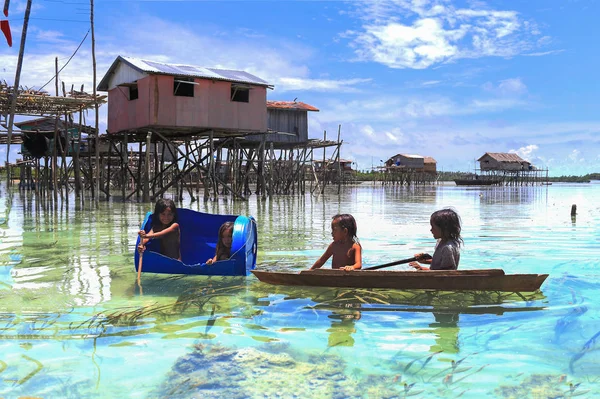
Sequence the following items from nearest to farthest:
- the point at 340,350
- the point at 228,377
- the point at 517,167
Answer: the point at 228,377, the point at 340,350, the point at 517,167

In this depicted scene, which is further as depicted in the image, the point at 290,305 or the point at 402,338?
the point at 290,305

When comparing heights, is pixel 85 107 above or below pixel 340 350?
above

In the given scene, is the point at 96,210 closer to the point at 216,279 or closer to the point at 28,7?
the point at 28,7

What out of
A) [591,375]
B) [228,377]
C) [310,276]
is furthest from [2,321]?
[591,375]

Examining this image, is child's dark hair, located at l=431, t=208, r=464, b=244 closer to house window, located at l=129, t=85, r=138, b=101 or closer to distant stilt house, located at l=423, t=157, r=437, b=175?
house window, located at l=129, t=85, r=138, b=101

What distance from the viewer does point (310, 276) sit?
19.3 feet

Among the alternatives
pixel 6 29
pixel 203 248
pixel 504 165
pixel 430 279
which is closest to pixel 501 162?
pixel 504 165

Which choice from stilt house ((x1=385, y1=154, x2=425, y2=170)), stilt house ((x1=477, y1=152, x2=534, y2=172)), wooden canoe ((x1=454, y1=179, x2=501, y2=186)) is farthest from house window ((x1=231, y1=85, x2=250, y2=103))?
wooden canoe ((x1=454, y1=179, x2=501, y2=186))

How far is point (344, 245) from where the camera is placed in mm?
6379

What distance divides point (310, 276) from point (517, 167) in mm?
69243

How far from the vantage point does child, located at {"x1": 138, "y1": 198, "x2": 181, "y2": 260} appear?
6.99 metres

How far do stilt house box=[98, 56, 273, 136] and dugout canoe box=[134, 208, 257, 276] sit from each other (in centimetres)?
1256

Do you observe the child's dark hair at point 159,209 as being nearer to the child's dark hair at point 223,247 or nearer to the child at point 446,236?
the child's dark hair at point 223,247

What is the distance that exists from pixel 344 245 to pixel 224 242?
1.55m
